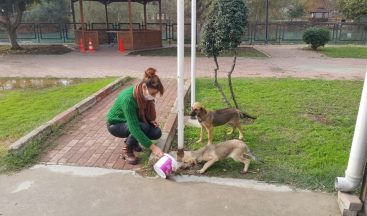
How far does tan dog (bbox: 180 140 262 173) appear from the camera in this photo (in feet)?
13.4

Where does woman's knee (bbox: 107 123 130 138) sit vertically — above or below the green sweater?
below

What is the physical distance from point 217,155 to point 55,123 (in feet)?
9.14

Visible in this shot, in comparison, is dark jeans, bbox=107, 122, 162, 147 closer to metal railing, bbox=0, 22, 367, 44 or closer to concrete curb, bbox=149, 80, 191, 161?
concrete curb, bbox=149, 80, 191, 161

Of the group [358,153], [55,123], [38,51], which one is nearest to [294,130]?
[358,153]

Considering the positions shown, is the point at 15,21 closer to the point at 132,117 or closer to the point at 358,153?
the point at 132,117

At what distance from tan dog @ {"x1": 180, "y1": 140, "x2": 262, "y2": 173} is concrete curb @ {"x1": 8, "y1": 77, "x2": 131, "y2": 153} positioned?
7.10 ft

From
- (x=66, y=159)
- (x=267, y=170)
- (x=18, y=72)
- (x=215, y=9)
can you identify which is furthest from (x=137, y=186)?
(x=18, y=72)

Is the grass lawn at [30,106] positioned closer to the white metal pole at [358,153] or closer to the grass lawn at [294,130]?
the grass lawn at [294,130]

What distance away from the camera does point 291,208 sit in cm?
341

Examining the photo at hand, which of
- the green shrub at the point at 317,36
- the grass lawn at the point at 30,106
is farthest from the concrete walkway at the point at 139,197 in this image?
the green shrub at the point at 317,36

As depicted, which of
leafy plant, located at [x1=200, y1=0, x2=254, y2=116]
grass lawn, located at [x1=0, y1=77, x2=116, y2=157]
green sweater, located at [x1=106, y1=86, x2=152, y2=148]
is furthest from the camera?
grass lawn, located at [x1=0, y1=77, x2=116, y2=157]

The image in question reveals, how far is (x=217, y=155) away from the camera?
407 centimetres

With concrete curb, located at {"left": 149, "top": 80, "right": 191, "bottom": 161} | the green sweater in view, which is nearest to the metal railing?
concrete curb, located at {"left": 149, "top": 80, "right": 191, "bottom": 161}

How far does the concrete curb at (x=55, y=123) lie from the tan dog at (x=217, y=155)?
216 centimetres
